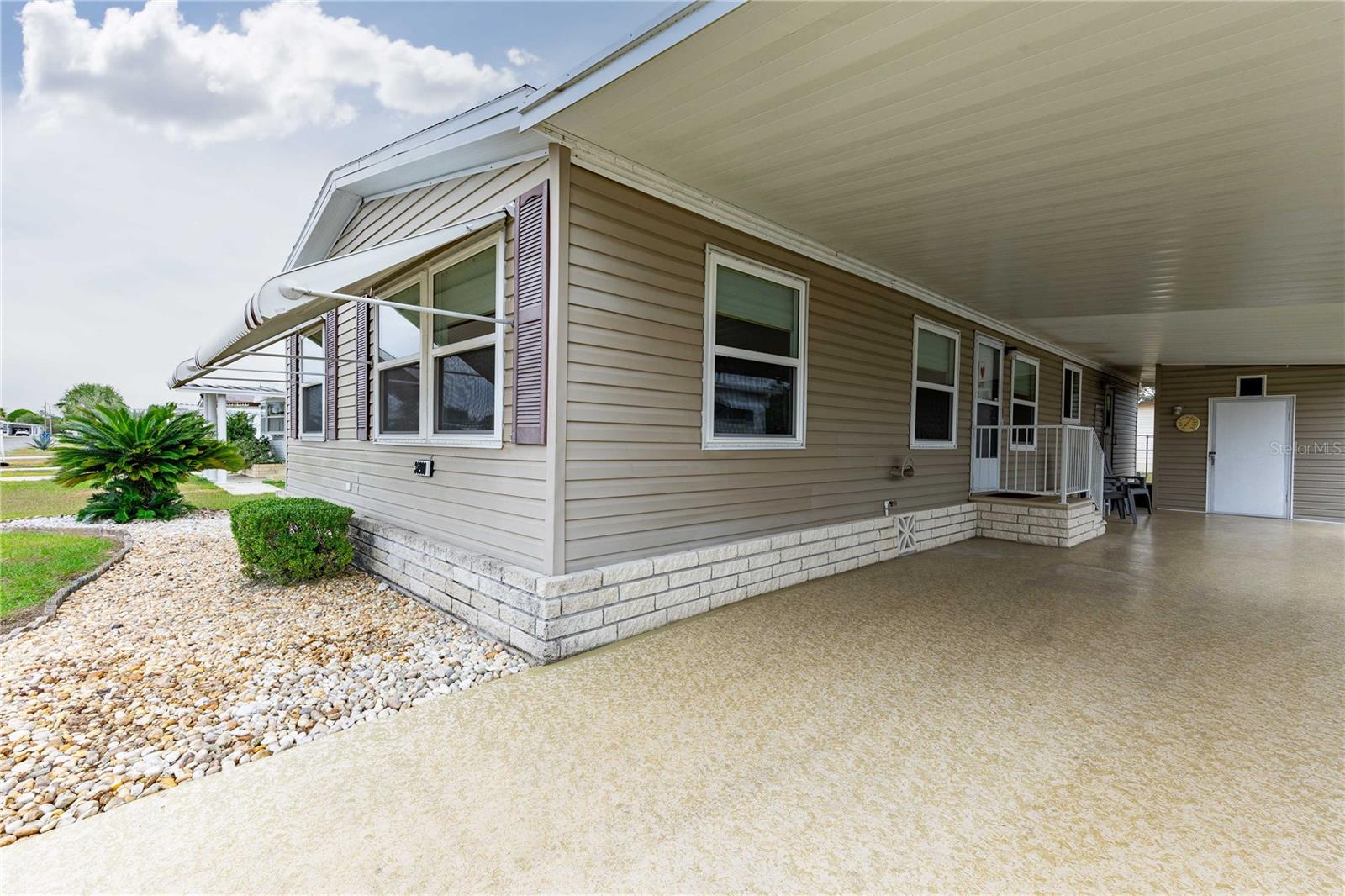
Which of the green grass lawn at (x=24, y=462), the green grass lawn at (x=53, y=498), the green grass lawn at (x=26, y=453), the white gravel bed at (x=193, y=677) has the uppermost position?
the green grass lawn at (x=26, y=453)

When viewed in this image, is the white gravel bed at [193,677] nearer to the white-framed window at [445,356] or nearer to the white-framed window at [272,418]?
the white-framed window at [445,356]

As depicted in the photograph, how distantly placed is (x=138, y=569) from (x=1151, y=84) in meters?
7.60

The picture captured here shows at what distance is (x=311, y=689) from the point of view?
2846 mm

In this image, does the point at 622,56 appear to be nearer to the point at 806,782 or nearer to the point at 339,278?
the point at 339,278

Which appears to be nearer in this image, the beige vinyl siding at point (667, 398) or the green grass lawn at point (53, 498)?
the beige vinyl siding at point (667, 398)

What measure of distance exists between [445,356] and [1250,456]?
12.9 m

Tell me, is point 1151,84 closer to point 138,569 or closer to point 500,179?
point 500,179

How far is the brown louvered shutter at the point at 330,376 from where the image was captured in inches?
243

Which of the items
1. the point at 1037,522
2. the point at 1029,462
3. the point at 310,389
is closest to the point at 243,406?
the point at 310,389

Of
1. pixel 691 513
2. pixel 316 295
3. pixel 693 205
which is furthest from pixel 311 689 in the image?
pixel 693 205

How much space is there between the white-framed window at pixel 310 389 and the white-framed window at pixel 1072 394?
10810 mm

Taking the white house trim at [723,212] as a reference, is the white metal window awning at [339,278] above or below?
below

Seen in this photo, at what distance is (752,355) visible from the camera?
14.5 ft

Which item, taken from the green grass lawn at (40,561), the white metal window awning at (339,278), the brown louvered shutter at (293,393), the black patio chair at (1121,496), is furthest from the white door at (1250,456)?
the green grass lawn at (40,561)
